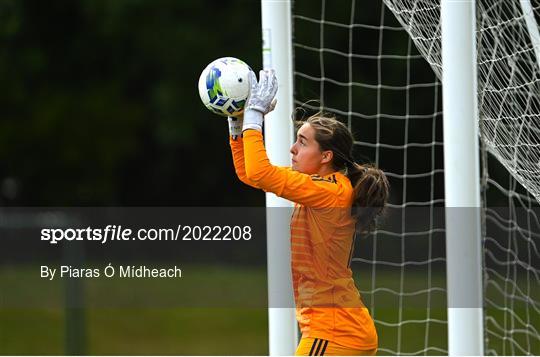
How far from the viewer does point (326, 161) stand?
4.37m

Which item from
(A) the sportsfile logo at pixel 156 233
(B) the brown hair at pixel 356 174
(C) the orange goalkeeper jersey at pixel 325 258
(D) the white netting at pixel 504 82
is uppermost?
(A) the sportsfile logo at pixel 156 233

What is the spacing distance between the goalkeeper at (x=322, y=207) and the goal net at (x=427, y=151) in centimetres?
40

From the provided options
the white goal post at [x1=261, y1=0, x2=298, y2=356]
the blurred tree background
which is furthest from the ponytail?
the blurred tree background

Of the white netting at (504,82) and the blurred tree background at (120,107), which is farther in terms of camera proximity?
the blurred tree background at (120,107)

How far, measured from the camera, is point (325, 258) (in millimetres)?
4289

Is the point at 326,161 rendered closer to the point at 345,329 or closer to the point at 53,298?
the point at 345,329

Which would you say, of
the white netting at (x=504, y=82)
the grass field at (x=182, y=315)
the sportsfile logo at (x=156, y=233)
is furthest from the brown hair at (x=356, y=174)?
the sportsfile logo at (x=156, y=233)

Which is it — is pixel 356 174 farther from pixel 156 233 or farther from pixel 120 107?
pixel 120 107

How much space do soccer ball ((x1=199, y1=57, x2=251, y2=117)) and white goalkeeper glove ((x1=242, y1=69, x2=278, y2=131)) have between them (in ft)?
0.15

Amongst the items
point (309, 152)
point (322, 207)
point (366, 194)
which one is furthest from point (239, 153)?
point (366, 194)

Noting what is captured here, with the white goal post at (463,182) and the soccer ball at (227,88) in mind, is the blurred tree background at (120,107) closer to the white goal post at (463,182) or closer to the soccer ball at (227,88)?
the white goal post at (463,182)

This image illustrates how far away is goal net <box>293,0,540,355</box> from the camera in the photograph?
205 inches

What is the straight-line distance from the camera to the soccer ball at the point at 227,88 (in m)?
4.24

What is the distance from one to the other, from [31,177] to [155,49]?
3.14 meters
